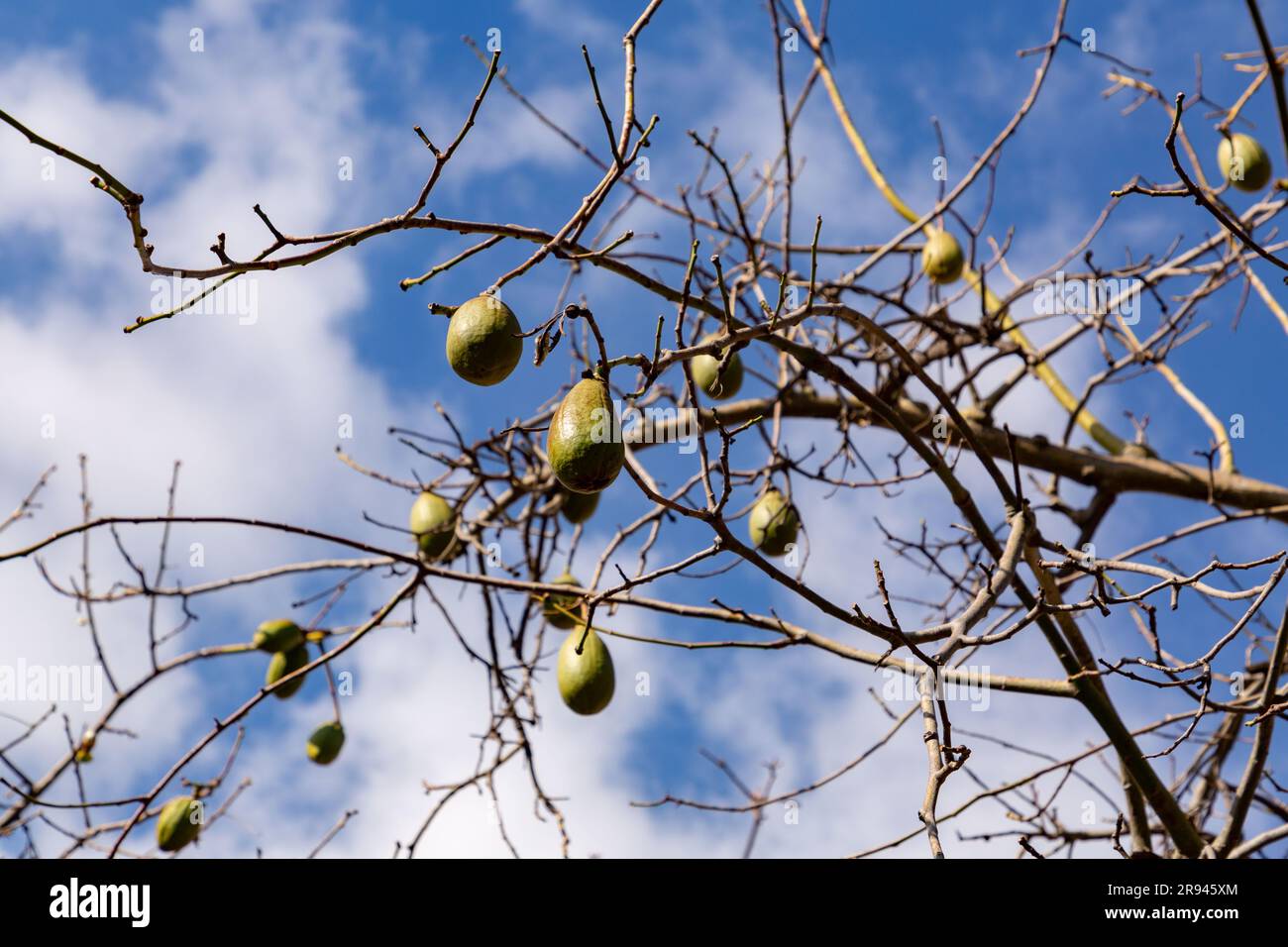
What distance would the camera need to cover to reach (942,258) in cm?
445

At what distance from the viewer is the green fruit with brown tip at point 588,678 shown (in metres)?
3.40

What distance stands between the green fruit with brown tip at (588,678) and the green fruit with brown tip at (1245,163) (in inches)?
126

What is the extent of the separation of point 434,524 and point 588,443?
2.22 m

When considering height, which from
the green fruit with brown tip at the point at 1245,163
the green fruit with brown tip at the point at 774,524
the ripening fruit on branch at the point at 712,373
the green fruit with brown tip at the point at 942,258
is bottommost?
the green fruit with brown tip at the point at 774,524

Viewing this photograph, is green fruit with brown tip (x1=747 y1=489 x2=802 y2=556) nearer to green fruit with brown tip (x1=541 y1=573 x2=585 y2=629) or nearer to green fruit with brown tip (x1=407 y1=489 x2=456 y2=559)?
green fruit with brown tip (x1=541 y1=573 x2=585 y2=629)

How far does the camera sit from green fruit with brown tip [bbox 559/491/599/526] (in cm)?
422

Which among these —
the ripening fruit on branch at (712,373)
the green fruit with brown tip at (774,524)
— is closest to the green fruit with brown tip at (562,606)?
the green fruit with brown tip at (774,524)

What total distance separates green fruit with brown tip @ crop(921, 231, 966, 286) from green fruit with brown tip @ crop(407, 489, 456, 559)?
209cm

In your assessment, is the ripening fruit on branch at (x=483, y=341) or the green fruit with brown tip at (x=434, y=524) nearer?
the ripening fruit on branch at (x=483, y=341)

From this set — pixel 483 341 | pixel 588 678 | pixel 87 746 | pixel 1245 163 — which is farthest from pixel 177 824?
pixel 1245 163

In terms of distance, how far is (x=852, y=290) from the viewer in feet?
12.9

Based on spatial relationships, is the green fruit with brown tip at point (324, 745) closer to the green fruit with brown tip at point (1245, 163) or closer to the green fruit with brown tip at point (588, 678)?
the green fruit with brown tip at point (588, 678)

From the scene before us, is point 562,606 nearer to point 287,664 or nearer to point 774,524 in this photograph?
point 774,524
